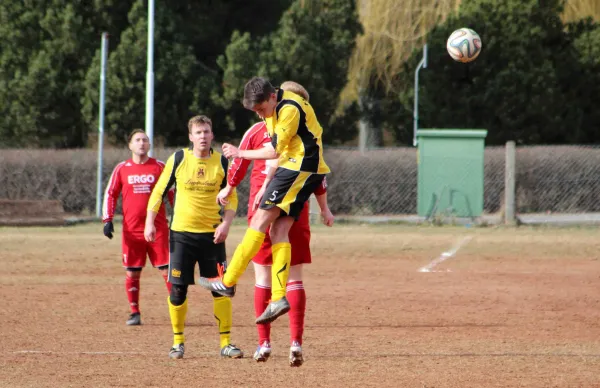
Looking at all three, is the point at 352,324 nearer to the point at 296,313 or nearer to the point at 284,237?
the point at 296,313

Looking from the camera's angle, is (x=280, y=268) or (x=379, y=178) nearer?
(x=280, y=268)

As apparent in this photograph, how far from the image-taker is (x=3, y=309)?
37.1 feet

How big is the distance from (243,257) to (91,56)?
2305cm

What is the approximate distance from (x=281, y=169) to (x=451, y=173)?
675 inches

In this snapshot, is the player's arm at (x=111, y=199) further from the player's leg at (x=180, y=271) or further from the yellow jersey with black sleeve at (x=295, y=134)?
the yellow jersey with black sleeve at (x=295, y=134)

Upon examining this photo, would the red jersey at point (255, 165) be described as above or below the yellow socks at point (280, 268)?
above

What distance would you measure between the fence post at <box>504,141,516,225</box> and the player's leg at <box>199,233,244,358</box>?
51.9 feet

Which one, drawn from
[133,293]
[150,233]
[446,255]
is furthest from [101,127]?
[150,233]

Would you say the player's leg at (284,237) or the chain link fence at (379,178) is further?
the chain link fence at (379,178)

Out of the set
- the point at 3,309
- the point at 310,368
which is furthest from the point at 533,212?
the point at 310,368

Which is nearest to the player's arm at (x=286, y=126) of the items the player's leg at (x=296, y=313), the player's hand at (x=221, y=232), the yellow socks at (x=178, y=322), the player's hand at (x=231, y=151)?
the player's hand at (x=231, y=151)

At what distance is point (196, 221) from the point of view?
8.71 m

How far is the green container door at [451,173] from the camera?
79.1ft

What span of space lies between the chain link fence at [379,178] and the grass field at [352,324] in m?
7.73
